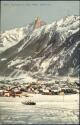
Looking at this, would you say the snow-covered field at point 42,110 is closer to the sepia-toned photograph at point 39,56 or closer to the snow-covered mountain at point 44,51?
the sepia-toned photograph at point 39,56

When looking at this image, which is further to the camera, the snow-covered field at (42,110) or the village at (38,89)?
the village at (38,89)

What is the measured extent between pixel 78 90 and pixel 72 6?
1821 mm

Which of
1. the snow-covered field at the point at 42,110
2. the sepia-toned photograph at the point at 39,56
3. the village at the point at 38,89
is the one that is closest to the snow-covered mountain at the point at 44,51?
the sepia-toned photograph at the point at 39,56

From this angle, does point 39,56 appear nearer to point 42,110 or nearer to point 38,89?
point 38,89

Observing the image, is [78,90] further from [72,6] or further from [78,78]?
[72,6]

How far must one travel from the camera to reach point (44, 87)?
8.33 meters

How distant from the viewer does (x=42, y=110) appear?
7738 mm

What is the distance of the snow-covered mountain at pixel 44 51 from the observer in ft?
27.5

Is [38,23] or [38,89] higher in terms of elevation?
[38,23]

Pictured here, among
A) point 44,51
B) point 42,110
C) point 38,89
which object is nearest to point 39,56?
point 44,51

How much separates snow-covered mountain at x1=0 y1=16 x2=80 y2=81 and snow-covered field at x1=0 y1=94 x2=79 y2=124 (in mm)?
556

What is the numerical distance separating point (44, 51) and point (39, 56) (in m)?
0.16

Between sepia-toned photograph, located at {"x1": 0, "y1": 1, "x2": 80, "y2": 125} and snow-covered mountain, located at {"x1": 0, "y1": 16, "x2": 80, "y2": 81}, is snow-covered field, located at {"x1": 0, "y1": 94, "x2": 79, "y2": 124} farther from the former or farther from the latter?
snow-covered mountain, located at {"x1": 0, "y1": 16, "x2": 80, "y2": 81}

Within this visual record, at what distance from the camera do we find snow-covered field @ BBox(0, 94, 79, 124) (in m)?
7.40
